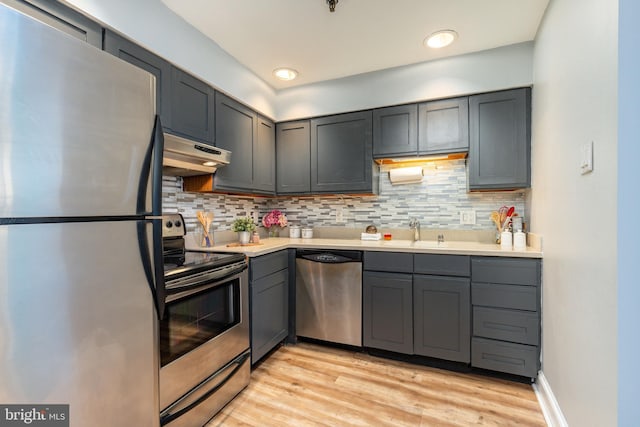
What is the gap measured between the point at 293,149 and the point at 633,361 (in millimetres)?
2636

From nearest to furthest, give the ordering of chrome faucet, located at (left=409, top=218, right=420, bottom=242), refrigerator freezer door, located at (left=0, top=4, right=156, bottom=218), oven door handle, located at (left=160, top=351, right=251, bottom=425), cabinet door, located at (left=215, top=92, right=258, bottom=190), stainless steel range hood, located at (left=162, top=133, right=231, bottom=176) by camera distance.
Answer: refrigerator freezer door, located at (left=0, top=4, right=156, bottom=218)
oven door handle, located at (left=160, top=351, right=251, bottom=425)
stainless steel range hood, located at (left=162, top=133, right=231, bottom=176)
cabinet door, located at (left=215, top=92, right=258, bottom=190)
chrome faucet, located at (left=409, top=218, right=420, bottom=242)

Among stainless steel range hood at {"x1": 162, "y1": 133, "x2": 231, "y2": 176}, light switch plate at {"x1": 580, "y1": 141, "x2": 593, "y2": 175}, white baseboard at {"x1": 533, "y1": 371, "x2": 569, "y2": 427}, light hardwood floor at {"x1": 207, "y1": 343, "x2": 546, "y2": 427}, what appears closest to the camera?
light switch plate at {"x1": 580, "y1": 141, "x2": 593, "y2": 175}

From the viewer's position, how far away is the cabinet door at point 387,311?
7.19 feet

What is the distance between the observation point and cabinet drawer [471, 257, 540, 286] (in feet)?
6.21

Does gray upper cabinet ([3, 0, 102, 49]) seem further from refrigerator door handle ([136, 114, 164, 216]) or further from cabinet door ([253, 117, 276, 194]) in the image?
cabinet door ([253, 117, 276, 194])

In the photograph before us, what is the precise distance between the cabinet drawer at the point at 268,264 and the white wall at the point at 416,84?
1.43 m

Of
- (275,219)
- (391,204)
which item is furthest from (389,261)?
(275,219)

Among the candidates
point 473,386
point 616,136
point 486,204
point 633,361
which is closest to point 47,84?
point 616,136

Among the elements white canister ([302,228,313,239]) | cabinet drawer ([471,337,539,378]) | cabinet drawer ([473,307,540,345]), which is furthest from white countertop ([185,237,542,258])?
cabinet drawer ([471,337,539,378])

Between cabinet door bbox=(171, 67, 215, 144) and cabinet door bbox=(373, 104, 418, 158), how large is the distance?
1407mm

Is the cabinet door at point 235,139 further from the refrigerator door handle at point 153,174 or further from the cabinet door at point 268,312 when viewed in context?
the refrigerator door handle at point 153,174

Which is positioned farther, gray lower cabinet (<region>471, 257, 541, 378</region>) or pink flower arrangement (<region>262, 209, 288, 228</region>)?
pink flower arrangement (<region>262, 209, 288, 228</region>)

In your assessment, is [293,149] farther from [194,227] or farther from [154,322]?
[154,322]

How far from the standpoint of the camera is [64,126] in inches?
34.8
